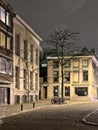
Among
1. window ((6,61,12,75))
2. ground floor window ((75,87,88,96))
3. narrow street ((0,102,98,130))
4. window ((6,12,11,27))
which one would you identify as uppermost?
window ((6,12,11,27))

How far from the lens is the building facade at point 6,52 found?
224ft

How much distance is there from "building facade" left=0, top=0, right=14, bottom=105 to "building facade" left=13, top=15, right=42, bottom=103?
9.95 ft

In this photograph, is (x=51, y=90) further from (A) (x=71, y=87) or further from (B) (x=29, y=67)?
(B) (x=29, y=67)

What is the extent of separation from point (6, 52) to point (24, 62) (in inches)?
578

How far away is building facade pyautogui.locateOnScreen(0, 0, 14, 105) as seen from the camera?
6831 centimetres

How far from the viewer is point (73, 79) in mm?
120062

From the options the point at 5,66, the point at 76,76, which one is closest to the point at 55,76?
the point at 76,76

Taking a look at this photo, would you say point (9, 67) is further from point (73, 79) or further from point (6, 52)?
point (73, 79)

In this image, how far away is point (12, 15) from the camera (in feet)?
247

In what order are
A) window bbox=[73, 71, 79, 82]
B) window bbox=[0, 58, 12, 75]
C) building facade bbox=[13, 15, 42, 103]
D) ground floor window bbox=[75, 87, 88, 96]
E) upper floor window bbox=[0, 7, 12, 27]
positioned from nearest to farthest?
1. window bbox=[0, 58, 12, 75]
2. upper floor window bbox=[0, 7, 12, 27]
3. building facade bbox=[13, 15, 42, 103]
4. ground floor window bbox=[75, 87, 88, 96]
5. window bbox=[73, 71, 79, 82]

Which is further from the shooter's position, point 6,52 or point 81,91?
point 81,91

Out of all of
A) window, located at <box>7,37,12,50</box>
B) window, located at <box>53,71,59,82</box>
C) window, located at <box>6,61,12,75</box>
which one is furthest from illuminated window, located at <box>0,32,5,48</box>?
window, located at <box>53,71,59,82</box>

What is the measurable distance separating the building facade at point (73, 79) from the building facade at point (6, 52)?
1758 inches

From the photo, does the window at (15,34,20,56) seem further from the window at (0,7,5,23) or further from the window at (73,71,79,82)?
the window at (73,71,79,82)
